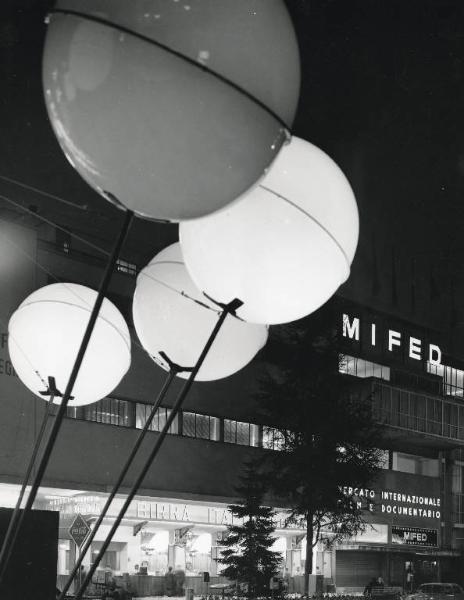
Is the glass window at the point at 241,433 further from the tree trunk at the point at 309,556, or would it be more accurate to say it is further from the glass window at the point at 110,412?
the glass window at the point at 110,412

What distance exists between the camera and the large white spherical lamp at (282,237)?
330 cm

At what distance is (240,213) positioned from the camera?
3.34m

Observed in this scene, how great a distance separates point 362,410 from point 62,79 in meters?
31.8

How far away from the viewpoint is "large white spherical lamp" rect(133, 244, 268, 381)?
169 inches

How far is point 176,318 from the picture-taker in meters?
4.29

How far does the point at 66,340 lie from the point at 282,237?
1.62 metres

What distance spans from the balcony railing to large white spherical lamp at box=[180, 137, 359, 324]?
131ft

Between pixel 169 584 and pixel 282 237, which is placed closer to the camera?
pixel 282 237

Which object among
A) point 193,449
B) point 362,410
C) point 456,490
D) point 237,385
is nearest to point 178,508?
point 193,449

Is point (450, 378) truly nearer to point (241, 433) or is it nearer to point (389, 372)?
point (389, 372)

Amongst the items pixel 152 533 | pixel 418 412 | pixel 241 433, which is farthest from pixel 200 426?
pixel 418 412

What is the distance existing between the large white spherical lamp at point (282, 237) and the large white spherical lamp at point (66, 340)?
1.23 m

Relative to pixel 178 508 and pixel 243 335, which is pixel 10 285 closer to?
pixel 178 508

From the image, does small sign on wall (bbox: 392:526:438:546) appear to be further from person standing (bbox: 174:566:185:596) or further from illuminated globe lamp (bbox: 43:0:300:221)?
illuminated globe lamp (bbox: 43:0:300:221)
